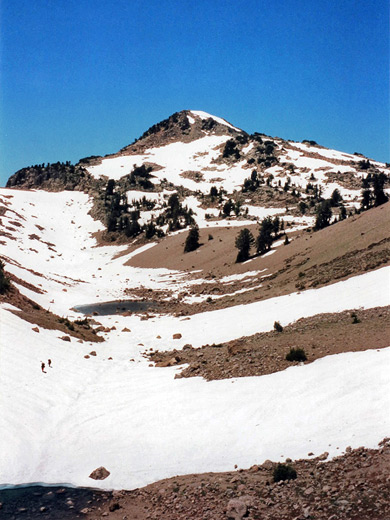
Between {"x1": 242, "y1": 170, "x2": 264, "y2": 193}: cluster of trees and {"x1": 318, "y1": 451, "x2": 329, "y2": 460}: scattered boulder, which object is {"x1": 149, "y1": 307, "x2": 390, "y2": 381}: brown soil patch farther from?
{"x1": 242, "y1": 170, "x2": 264, "y2": 193}: cluster of trees

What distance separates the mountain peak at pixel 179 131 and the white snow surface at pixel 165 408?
543 feet

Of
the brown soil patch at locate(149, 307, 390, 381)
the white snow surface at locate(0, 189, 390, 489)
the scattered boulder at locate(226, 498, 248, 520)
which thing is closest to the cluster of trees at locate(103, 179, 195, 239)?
the white snow surface at locate(0, 189, 390, 489)

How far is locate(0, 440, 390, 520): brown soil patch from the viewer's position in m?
6.37

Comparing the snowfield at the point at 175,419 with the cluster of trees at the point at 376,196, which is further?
the cluster of trees at the point at 376,196

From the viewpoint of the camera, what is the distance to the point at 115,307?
3697cm

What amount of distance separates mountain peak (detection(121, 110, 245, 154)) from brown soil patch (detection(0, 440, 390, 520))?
176399 millimetres

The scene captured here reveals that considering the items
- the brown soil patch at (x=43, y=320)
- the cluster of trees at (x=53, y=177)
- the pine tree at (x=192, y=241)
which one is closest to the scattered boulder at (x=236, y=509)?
the brown soil patch at (x=43, y=320)

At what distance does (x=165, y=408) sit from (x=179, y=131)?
183592 mm

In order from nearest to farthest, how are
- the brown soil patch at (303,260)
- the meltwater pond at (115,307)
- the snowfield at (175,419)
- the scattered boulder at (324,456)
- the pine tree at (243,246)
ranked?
the scattered boulder at (324,456) → the snowfield at (175,419) → the brown soil patch at (303,260) → the meltwater pond at (115,307) → the pine tree at (243,246)

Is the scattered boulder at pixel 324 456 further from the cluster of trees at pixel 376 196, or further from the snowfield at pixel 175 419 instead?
the cluster of trees at pixel 376 196

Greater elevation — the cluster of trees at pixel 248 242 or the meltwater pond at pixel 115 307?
the cluster of trees at pixel 248 242

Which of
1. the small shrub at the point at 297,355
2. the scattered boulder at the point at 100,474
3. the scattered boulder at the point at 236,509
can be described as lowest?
the scattered boulder at the point at 236,509

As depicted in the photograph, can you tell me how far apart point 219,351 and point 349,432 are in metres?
10.2

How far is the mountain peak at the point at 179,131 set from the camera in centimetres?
17726
